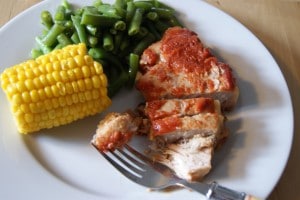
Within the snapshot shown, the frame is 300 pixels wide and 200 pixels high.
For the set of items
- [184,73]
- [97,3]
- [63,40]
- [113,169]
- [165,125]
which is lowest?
[113,169]

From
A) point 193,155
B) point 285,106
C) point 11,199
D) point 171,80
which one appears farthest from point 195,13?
point 11,199

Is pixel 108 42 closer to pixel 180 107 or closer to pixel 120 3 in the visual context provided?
pixel 120 3

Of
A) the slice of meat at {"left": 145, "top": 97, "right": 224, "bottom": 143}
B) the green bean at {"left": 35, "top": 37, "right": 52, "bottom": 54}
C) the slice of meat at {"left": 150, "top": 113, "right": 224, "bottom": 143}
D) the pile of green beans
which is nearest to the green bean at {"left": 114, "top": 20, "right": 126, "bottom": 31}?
the pile of green beans

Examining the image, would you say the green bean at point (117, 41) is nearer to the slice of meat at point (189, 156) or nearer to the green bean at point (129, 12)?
the green bean at point (129, 12)

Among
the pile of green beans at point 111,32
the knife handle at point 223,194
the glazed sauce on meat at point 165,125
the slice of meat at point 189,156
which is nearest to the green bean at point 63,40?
the pile of green beans at point 111,32

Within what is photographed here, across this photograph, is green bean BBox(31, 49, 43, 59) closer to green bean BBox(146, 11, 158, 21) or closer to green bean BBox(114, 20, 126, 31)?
green bean BBox(114, 20, 126, 31)

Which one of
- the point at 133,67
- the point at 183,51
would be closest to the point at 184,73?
the point at 183,51
